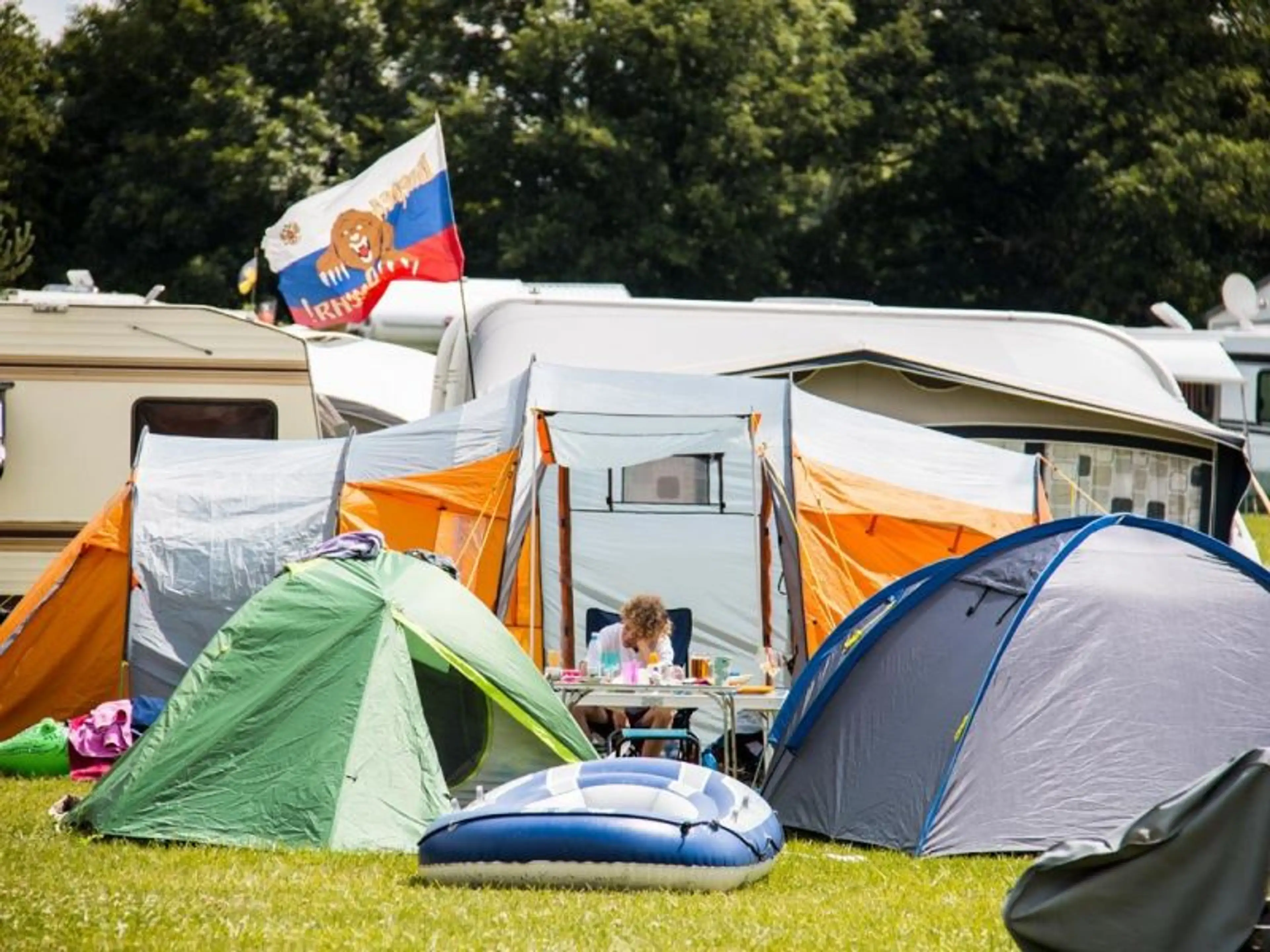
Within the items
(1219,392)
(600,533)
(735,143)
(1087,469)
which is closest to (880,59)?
(735,143)

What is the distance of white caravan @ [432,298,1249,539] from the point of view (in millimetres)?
15492

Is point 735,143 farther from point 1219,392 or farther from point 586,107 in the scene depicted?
point 1219,392

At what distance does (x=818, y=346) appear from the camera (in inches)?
622

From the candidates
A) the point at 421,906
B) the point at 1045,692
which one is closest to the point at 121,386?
the point at 1045,692

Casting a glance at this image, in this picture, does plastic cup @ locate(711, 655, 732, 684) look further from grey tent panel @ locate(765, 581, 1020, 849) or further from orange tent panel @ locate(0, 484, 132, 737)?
orange tent panel @ locate(0, 484, 132, 737)

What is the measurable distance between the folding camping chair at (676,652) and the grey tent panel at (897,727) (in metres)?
0.84

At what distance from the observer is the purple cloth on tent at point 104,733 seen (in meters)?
11.6

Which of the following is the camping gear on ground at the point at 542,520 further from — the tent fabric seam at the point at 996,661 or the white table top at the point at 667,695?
the tent fabric seam at the point at 996,661

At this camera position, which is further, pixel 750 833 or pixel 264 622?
pixel 264 622

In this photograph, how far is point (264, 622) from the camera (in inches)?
377

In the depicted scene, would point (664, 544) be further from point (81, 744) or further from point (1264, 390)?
point (1264, 390)

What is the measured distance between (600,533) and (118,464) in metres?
3.80

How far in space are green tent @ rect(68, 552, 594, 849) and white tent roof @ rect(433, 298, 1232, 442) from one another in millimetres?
5465

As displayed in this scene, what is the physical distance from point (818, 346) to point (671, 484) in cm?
273
